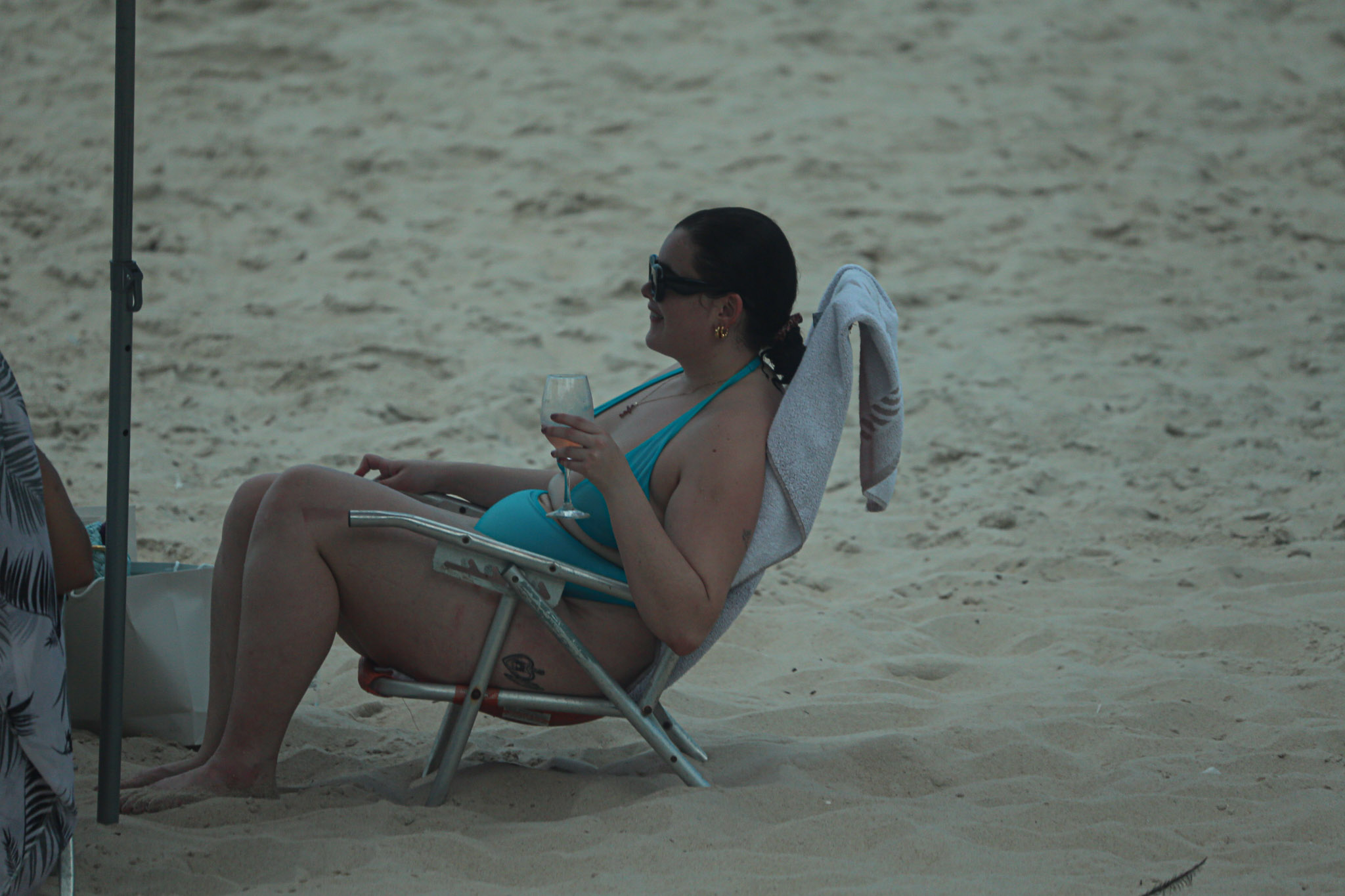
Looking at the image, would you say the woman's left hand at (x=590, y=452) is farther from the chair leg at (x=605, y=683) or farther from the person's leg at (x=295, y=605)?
the person's leg at (x=295, y=605)

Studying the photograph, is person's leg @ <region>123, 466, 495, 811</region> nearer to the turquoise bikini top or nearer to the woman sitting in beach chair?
the woman sitting in beach chair

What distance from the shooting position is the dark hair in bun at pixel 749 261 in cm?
250

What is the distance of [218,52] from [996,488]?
20.4 ft

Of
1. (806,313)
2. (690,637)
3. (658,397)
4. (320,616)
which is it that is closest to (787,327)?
(658,397)

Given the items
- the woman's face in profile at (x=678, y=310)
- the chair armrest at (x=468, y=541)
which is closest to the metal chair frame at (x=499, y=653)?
the chair armrest at (x=468, y=541)

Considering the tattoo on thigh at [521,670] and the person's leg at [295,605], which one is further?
the tattoo on thigh at [521,670]

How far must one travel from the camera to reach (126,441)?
2.11m

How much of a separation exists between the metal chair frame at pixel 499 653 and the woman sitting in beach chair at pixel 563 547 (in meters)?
0.05

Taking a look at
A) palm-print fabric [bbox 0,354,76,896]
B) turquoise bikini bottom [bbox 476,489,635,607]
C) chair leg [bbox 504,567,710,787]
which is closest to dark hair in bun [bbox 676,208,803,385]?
turquoise bikini bottom [bbox 476,489,635,607]

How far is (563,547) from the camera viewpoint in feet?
8.22

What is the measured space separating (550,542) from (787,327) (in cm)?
68

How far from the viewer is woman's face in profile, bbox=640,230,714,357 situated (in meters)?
2.52

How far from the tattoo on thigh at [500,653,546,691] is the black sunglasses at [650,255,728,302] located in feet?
2.54

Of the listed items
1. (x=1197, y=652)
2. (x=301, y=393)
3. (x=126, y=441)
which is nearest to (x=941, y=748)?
(x=1197, y=652)
